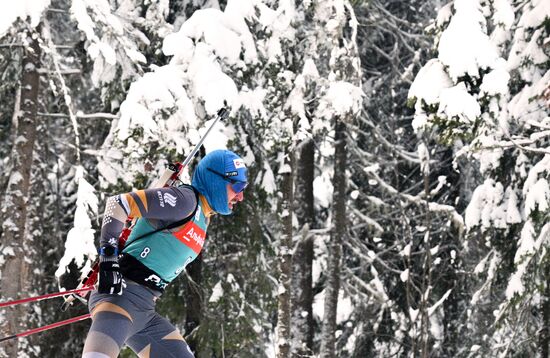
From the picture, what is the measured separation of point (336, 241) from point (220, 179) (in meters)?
9.98

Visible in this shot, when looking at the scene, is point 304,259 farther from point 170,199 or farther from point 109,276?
point 109,276

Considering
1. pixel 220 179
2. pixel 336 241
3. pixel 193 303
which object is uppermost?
pixel 220 179

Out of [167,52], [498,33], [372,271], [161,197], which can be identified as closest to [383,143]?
[372,271]

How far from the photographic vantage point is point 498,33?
10773mm

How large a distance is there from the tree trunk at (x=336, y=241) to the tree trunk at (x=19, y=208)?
5.91 meters

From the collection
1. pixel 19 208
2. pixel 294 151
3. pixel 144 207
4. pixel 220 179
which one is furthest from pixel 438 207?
pixel 144 207

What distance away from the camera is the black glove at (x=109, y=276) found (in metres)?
4.31

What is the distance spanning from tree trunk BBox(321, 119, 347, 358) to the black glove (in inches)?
406

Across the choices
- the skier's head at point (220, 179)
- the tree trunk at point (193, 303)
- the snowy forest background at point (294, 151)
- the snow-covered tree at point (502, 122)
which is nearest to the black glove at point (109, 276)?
the skier's head at point (220, 179)

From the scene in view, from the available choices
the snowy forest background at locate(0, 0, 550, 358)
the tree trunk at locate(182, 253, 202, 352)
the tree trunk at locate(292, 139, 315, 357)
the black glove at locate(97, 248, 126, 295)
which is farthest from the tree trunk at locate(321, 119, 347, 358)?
the black glove at locate(97, 248, 126, 295)

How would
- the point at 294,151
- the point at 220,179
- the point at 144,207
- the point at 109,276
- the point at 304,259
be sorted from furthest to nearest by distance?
the point at 304,259
the point at 294,151
the point at 220,179
the point at 144,207
the point at 109,276

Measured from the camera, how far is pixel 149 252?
4.74 metres

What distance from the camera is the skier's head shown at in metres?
4.95

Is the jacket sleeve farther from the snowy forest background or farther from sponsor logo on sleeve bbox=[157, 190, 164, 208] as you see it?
the snowy forest background
